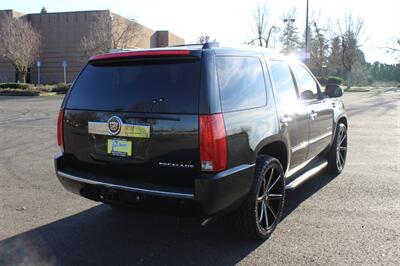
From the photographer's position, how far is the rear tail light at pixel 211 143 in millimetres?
3381

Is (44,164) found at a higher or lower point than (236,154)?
lower

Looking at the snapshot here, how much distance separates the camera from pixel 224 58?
3.77 meters

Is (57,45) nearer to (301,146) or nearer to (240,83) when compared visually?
(301,146)

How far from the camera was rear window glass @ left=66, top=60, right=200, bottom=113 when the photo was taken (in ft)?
11.5

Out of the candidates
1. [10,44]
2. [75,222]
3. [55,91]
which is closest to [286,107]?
[75,222]

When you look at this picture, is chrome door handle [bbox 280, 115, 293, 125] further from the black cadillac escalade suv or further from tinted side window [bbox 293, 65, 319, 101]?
tinted side window [bbox 293, 65, 319, 101]

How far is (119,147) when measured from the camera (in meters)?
3.76

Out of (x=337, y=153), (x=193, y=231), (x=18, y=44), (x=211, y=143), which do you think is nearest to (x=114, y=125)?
(x=211, y=143)

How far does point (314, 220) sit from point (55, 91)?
112 ft

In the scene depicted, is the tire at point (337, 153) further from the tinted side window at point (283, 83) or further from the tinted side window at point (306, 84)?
the tinted side window at point (283, 83)

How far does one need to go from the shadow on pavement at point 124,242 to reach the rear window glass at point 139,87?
1312 mm

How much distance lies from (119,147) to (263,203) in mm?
1521

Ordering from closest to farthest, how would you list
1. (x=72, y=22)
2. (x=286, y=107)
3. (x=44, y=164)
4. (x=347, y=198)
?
(x=286, y=107) → (x=347, y=198) → (x=44, y=164) → (x=72, y=22)

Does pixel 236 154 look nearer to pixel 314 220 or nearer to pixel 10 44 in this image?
pixel 314 220
